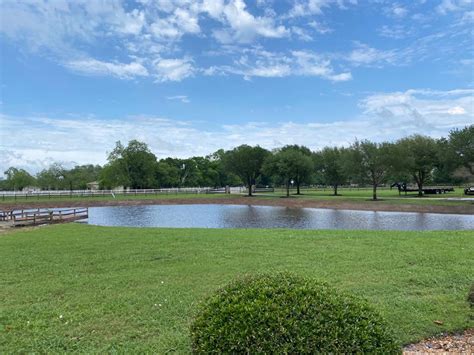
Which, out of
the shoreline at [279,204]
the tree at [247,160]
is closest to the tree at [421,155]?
the shoreline at [279,204]

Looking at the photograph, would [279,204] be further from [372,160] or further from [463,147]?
[463,147]

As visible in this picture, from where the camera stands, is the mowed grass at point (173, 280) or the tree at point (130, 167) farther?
the tree at point (130, 167)

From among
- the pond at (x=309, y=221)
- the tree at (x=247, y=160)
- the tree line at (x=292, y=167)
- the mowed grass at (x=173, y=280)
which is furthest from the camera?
the tree at (x=247, y=160)

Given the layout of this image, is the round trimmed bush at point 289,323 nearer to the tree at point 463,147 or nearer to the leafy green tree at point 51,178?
the tree at point 463,147

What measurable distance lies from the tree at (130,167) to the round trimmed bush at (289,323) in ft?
243

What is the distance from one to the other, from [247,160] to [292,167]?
9.56 metres

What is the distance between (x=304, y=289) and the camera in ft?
9.50

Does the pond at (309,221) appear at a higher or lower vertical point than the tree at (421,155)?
lower

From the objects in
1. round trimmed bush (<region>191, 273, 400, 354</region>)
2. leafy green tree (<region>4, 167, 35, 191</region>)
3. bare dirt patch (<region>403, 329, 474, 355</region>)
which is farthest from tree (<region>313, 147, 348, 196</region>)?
leafy green tree (<region>4, 167, 35, 191</region>)

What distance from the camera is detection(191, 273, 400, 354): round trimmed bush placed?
2.58 m

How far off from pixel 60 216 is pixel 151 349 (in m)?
22.8

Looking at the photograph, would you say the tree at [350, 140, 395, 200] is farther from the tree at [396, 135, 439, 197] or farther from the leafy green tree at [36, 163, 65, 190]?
the leafy green tree at [36, 163, 65, 190]

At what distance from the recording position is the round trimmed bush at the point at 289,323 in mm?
2584

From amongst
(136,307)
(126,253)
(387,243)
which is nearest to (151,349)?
(136,307)
